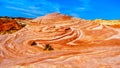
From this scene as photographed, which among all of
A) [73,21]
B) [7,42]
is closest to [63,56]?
[7,42]

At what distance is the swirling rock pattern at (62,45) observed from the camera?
11.8m

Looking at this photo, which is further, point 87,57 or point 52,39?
point 52,39

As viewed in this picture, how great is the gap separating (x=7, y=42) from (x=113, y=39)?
5.24 meters

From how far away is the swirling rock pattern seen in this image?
11.8 meters

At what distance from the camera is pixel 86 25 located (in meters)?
18.7

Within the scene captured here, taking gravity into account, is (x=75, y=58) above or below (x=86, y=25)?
below

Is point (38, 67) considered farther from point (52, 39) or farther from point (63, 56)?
point (52, 39)

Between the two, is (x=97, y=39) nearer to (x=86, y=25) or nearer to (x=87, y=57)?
(x=86, y=25)

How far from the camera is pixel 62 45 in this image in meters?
16.2

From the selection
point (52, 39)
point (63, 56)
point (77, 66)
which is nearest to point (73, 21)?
point (52, 39)

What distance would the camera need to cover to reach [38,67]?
11.1m

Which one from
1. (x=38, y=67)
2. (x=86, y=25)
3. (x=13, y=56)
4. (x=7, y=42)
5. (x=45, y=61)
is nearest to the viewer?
(x=38, y=67)

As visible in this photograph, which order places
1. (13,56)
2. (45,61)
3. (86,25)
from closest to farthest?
(45,61), (13,56), (86,25)

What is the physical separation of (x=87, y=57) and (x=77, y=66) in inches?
40.8
